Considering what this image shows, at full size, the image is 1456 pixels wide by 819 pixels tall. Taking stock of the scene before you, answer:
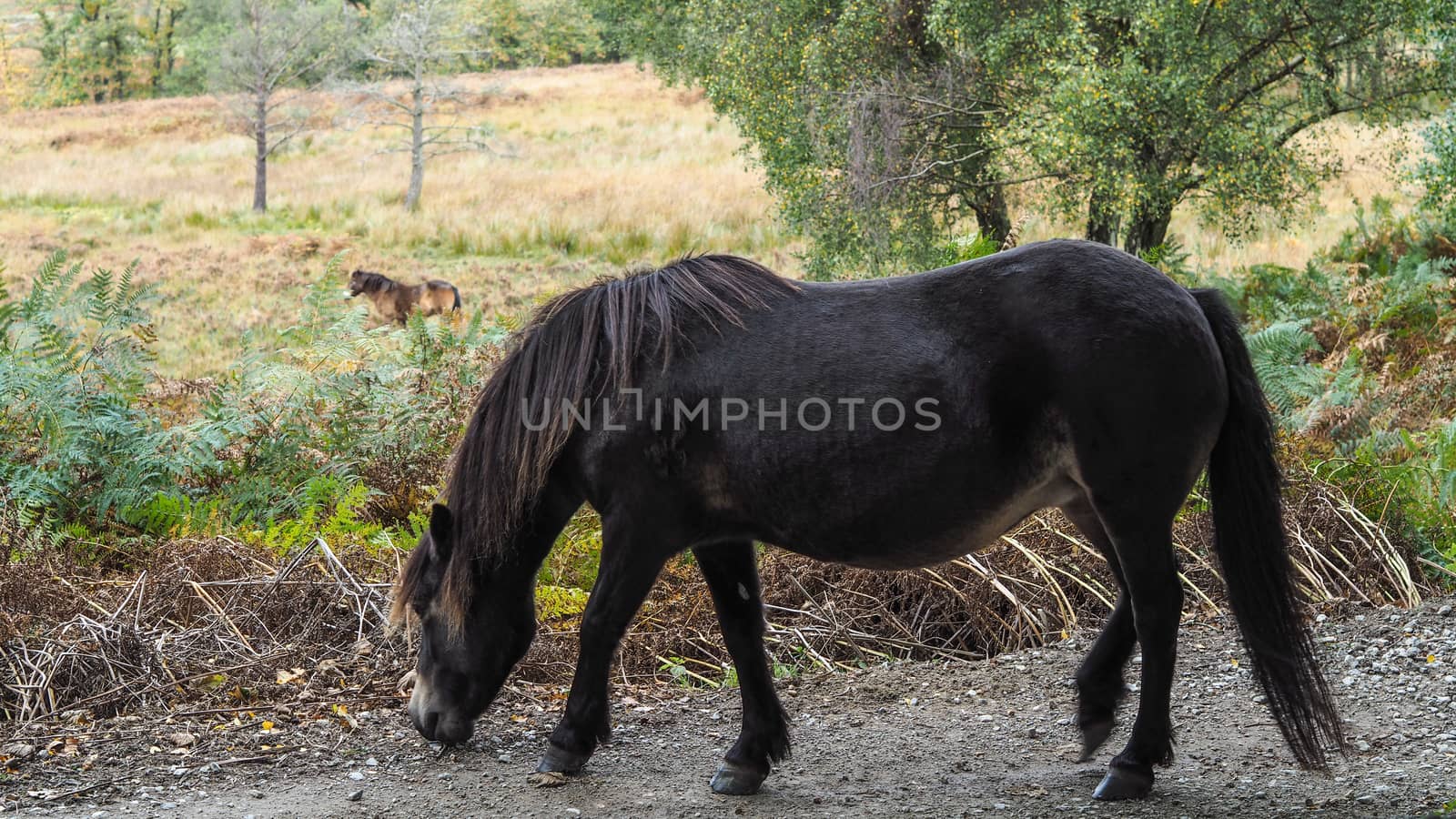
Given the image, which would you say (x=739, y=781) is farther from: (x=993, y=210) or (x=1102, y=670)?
(x=993, y=210)

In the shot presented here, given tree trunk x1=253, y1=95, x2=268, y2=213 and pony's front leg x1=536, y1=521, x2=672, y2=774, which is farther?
tree trunk x1=253, y1=95, x2=268, y2=213

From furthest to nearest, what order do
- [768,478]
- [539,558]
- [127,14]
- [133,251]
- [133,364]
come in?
1. [127,14]
2. [133,251]
3. [133,364]
4. [539,558]
5. [768,478]

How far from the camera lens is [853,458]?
3752 mm

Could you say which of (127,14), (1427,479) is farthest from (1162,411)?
(127,14)

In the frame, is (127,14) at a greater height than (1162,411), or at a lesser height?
greater

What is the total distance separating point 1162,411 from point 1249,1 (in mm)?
9962

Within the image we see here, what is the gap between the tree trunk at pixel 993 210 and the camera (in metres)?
14.7

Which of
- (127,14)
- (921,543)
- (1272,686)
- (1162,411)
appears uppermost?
(127,14)

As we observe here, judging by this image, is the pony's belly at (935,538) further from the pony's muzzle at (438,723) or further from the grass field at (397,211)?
the grass field at (397,211)

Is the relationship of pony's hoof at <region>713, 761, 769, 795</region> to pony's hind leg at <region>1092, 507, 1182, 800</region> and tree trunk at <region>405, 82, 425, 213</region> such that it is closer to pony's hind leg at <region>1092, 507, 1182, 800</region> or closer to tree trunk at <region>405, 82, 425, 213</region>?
pony's hind leg at <region>1092, 507, 1182, 800</region>

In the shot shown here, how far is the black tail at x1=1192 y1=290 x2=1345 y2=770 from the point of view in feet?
12.3

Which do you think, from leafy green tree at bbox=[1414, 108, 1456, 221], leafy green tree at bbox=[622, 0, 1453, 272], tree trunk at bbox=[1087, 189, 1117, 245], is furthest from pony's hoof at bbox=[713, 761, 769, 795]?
tree trunk at bbox=[1087, 189, 1117, 245]

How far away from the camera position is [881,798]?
12.7 feet

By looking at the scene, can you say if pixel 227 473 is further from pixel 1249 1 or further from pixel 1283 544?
pixel 1249 1
